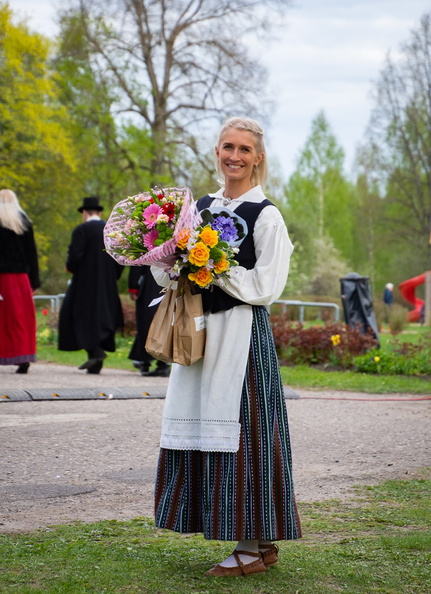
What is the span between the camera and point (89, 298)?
12.7 meters

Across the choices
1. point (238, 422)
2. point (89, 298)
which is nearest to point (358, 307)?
point (89, 298)

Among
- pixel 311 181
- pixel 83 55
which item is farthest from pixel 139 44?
pixel 311 181

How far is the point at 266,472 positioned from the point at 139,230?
3.77 ft

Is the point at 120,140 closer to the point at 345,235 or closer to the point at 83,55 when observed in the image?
the point at 83,55

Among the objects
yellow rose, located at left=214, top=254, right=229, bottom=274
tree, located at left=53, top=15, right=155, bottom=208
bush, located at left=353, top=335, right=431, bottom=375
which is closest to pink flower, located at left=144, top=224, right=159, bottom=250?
yellow rose, located at left=214, top=254, right=229, bottom=274

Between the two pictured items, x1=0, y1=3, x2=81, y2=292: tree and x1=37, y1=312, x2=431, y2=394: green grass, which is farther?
x1=0, y1=3, x2=81, y2=292: tree

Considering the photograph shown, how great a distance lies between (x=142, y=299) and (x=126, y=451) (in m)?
5.63

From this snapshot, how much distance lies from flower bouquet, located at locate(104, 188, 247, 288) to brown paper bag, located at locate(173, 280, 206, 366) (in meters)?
0.10

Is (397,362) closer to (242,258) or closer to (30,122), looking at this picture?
(242,258)

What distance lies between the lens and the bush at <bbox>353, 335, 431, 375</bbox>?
1312 centimetres

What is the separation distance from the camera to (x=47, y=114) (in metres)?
34.3

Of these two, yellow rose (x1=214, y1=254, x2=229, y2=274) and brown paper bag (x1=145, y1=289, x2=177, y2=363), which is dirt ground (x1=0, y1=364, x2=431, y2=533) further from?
yellow rose (x1=214, y1=254, x2=229, y2=274)

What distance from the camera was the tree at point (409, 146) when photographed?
156 ft

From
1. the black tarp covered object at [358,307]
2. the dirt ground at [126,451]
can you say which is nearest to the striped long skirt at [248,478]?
the dirt ground at [126,451]
